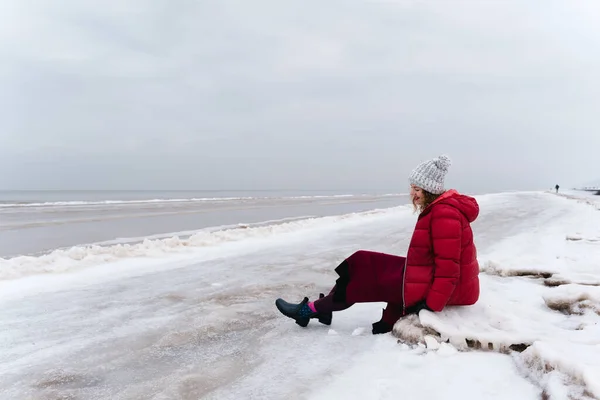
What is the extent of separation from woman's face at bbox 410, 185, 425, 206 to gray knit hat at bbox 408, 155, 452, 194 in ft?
0.18

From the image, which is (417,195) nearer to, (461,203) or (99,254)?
(461,203)

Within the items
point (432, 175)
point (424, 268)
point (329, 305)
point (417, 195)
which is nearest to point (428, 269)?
point (424, 268)

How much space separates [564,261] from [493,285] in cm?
192

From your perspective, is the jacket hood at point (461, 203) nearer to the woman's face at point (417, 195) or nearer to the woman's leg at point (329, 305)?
the woman's face at point (417, 195)

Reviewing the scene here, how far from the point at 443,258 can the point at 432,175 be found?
2.23 ft

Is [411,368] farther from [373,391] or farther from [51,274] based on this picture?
[51,274]

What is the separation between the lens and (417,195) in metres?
3.42

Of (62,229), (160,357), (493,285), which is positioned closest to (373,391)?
(160,357)

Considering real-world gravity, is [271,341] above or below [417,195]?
below

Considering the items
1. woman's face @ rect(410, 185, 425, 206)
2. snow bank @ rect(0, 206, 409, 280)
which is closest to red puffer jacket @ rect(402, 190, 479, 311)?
woman's face @ rect(410, 185, 425, 206)

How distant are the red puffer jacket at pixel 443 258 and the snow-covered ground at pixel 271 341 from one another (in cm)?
18

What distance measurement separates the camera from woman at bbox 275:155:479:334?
3.04 metres

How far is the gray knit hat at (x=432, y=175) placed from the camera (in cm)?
330

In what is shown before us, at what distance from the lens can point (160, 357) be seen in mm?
3051
